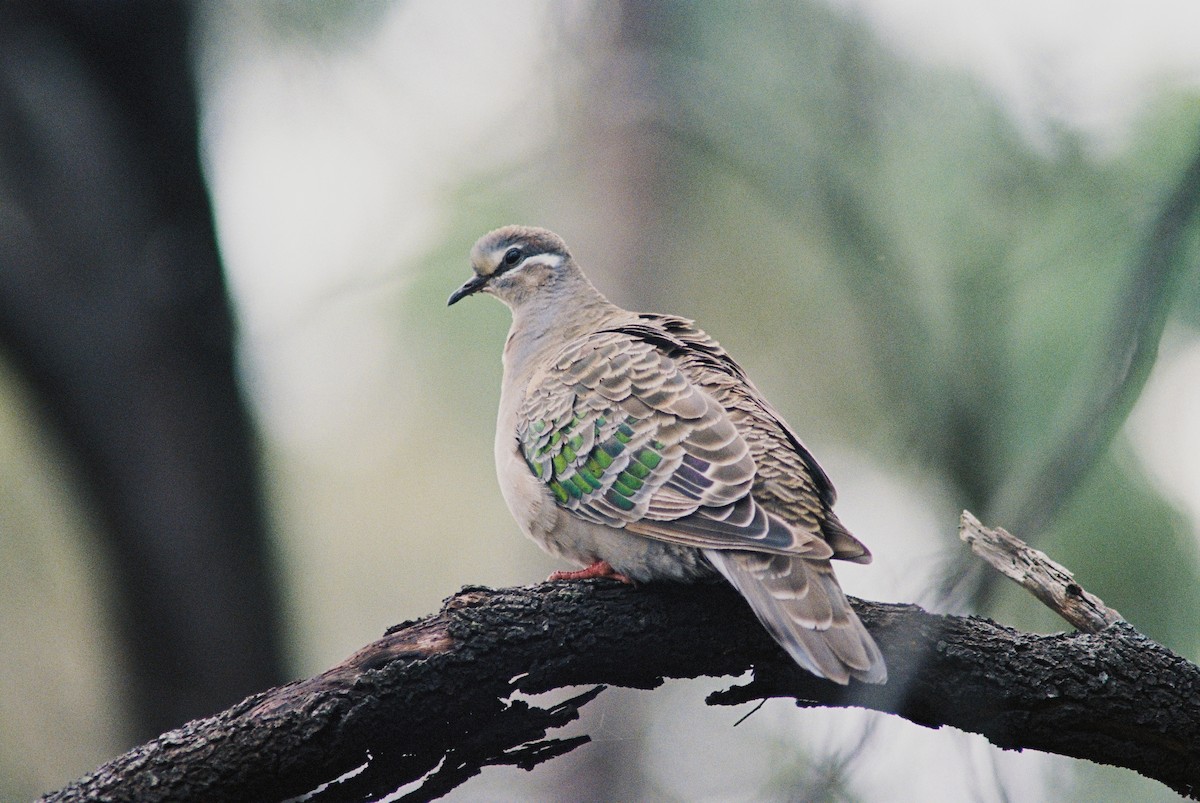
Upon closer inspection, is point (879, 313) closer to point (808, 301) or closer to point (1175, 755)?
point (808, 301)

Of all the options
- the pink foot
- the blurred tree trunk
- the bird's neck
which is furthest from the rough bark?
the blurred tree trunk

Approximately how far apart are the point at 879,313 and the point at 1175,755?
1.40 metres

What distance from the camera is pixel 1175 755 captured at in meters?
2.35

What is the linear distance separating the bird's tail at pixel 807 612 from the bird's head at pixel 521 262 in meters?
1.62

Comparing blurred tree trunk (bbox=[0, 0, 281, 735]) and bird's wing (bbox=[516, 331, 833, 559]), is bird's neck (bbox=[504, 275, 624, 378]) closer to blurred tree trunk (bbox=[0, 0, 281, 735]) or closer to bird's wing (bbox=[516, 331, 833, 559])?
bird's wing (bbox=[516, 331, 833, 559])

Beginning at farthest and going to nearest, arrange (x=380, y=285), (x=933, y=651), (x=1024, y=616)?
(x=380, y=285)
(x=1024, y=616)
(x=933, y=651)

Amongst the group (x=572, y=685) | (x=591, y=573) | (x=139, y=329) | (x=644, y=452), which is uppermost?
(x=139, y=329)

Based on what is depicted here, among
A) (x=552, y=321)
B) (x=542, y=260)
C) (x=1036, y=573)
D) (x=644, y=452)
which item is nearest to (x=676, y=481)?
(x=644, y=452)

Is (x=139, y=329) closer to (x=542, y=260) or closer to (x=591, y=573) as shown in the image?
(x=542, y=260)

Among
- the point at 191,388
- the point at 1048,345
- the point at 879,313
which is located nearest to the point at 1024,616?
the point at 1048,345

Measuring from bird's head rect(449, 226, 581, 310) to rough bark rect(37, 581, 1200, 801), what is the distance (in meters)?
1.58

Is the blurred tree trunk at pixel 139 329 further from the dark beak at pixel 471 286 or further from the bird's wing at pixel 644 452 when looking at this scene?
the bird's wing at pixel 644 452

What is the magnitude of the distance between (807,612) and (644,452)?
703 mm

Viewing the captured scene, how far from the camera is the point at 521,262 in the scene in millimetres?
3836
